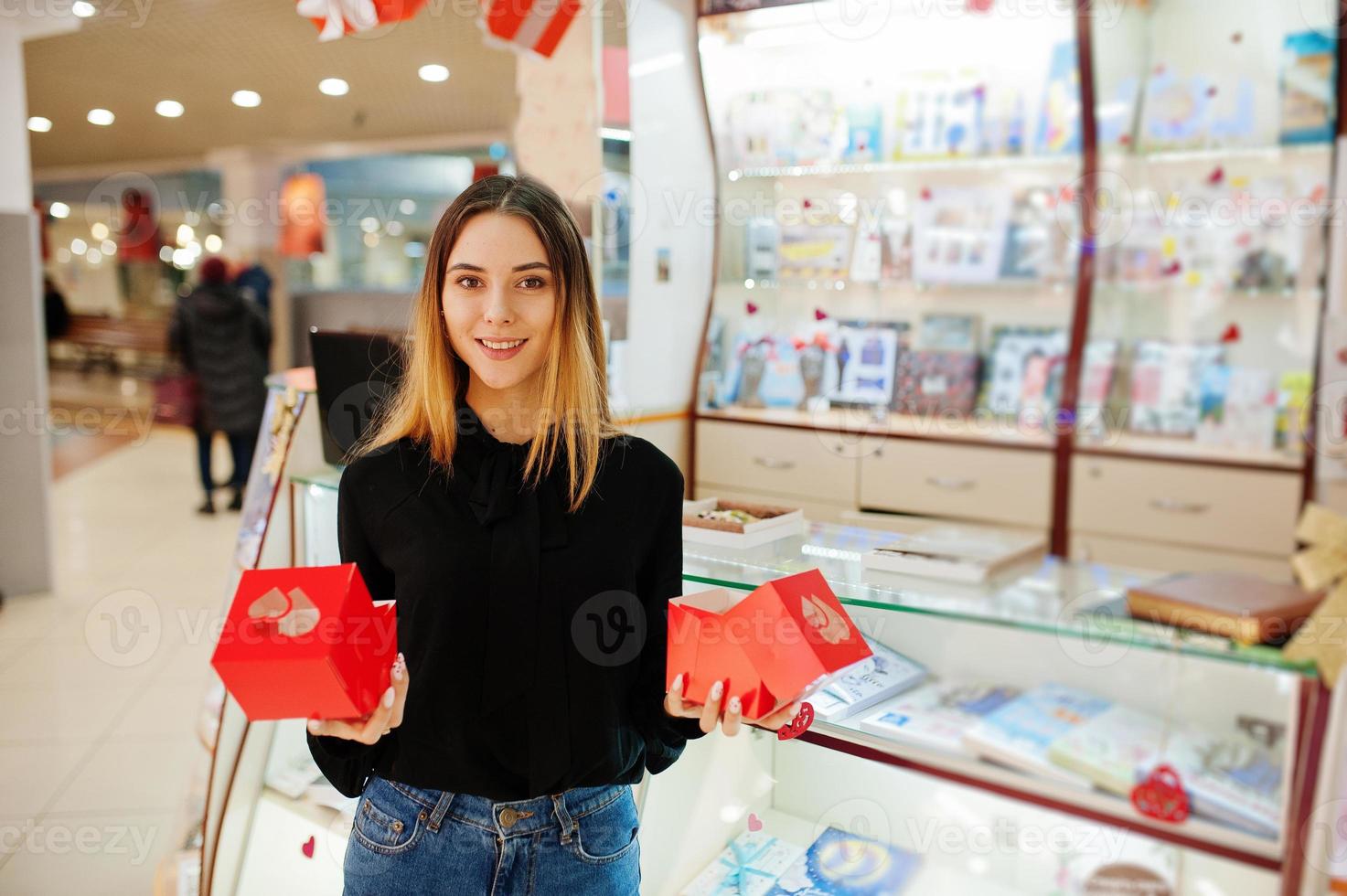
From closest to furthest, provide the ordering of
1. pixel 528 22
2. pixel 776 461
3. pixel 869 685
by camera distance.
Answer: pixel 869 685, pixel 528 22, pixel 776 461

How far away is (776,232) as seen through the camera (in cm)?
445

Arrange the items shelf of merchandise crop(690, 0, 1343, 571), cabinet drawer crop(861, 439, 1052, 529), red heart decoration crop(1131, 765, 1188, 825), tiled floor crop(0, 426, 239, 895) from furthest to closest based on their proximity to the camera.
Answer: cabinet drawer crop(861, 439, 1052, 529), shelf of merchandise crop(690, 0, 1343, 571), tiled floor crop(0, 426, 239, 895), red heart decoration crop(1131, 765, 1188, 825)

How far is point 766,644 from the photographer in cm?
107

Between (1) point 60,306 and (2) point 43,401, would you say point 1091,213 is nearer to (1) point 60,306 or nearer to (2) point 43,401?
(2) point 43,401

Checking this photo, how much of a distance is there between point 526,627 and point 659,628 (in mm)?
170

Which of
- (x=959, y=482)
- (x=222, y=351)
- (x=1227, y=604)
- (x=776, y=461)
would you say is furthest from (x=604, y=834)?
(x=222, y=351)

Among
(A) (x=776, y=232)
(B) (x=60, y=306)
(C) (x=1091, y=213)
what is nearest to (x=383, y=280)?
(B) (x=60, y=306)

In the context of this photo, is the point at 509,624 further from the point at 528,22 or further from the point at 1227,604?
the point at 528,22

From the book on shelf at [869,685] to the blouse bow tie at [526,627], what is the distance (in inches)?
16.1

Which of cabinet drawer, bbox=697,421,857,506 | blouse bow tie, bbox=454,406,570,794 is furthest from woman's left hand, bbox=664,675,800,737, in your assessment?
cabinet drawer, bbox=697,421,857,506

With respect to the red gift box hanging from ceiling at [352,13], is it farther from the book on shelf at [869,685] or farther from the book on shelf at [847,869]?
the book on shelf at [847,869]

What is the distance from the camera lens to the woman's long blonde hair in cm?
123

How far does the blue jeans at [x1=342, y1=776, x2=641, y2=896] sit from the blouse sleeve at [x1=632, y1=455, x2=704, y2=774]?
0.10 m

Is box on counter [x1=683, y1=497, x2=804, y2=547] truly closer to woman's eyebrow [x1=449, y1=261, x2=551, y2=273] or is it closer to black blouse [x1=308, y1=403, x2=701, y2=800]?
black blouse [x1=308, y1=403, x2=701, y2=800]
